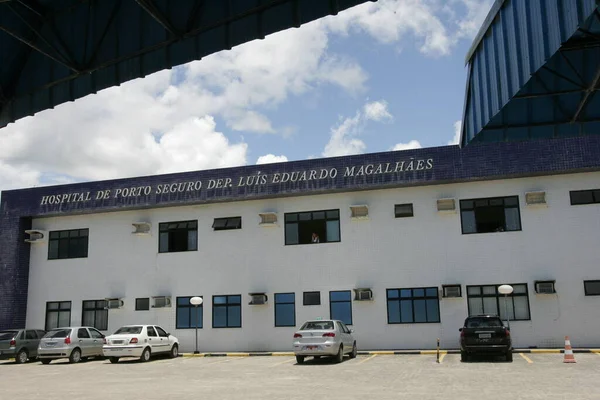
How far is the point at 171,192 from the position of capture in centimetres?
3062

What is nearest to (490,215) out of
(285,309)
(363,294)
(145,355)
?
(363,294)

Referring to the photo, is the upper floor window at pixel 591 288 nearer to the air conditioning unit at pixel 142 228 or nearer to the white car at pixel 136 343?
the white car at pixel 136 343

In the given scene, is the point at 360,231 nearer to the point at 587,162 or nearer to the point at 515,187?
the point at 515,187

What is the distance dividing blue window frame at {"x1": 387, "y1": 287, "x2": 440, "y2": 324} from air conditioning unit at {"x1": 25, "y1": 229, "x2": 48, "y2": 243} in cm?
1921

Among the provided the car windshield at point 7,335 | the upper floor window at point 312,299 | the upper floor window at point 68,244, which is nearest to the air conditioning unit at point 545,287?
the upper floor window at point 312,299

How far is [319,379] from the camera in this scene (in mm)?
16766

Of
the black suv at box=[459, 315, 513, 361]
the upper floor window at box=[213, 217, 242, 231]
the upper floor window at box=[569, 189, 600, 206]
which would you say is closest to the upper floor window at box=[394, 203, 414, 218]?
the upper floor window at box=[569, 189, 600, 206]

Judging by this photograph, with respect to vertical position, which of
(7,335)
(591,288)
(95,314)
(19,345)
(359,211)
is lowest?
(19,345)

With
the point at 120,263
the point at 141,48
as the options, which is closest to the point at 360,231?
the point at 120,263

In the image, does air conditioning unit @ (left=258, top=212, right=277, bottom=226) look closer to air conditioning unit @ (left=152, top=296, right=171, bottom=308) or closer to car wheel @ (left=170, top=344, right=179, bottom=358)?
air conditioning unit @ (left=152, top=296, right=171, bottom=308)

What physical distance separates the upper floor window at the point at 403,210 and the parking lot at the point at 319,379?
654 cm

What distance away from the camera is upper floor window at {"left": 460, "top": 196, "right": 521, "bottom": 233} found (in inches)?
1032

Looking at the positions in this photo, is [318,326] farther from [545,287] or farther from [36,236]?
[36,236]

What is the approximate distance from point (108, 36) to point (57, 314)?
25412 millimetres
